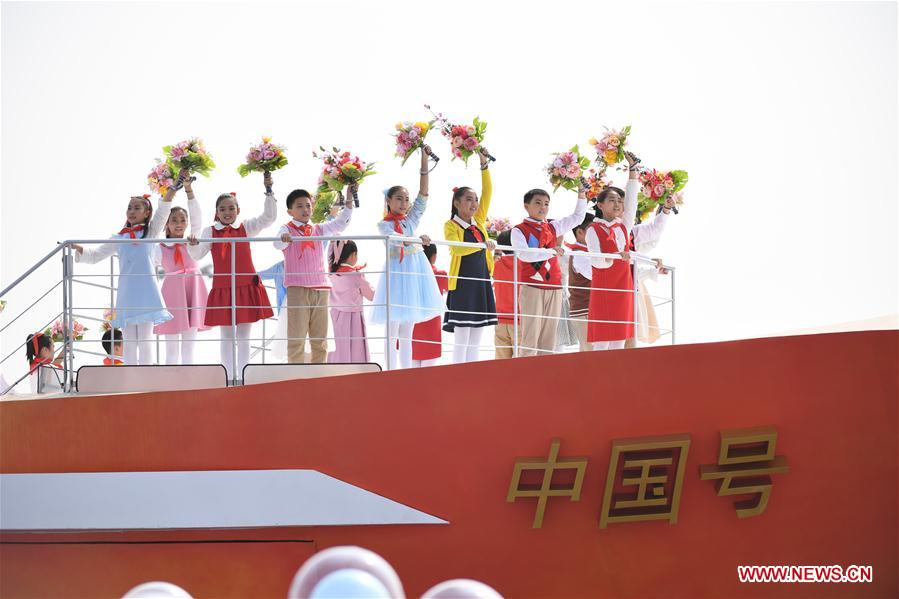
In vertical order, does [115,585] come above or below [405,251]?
below

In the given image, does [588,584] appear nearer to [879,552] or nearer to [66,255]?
[879,552]

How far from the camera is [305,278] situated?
6.44m

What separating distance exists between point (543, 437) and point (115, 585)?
2288 mm

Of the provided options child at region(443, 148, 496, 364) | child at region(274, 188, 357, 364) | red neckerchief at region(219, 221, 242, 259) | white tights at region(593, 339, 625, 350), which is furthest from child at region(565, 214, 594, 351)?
red neckerchief at region(219, 221, 242, 259)

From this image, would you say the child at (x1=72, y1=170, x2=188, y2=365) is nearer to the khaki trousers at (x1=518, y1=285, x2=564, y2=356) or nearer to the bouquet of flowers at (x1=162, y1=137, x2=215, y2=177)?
the bouquet of flowers at (x1=162, y1=137, x2=215, y2=177)

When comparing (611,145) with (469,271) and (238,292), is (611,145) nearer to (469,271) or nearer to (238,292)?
(469,271)

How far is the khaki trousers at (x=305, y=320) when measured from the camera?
21.1 ft

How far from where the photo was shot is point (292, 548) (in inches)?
190

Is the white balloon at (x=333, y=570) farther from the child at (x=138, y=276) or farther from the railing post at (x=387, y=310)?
the child at (x=138, y=276)

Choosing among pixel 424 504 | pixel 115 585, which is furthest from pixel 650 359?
pixel 115 585

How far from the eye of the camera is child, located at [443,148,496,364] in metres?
6.57

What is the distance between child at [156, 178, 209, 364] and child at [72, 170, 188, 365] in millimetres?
180

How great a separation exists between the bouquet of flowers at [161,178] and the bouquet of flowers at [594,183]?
123 inches

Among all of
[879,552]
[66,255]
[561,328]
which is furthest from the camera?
[561,328]
